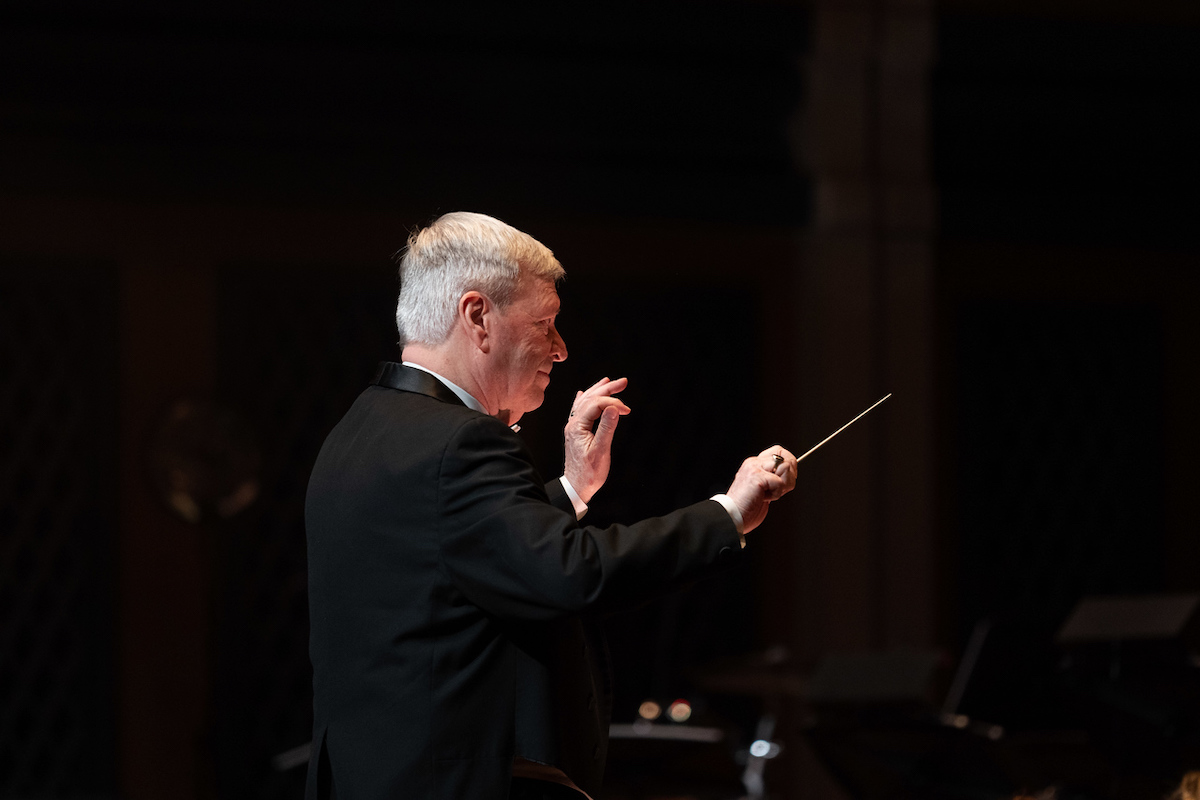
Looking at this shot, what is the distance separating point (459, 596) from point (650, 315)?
408 cm

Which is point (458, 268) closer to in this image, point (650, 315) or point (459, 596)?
point (459, 596)

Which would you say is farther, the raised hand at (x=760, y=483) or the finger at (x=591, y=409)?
the finger at (x=591, y=409)

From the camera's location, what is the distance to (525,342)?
172 centimetres

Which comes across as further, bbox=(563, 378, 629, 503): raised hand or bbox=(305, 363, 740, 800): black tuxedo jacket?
bbox=(563, 378, 629, 503): raised hand

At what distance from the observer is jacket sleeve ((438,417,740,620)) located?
145 centimetres

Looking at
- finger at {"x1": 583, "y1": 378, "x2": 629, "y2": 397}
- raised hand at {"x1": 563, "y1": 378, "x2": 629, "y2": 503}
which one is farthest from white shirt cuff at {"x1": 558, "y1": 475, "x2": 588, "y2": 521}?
finger at {"x1": 583, "y1": 378, "x2": 629, "y2": 397}

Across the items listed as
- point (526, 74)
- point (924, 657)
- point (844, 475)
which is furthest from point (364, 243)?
point (924, 657)

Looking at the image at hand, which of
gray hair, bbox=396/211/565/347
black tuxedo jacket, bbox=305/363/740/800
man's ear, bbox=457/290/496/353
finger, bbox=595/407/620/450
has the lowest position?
black tuxedo jacket, bbox=305/363/740/800

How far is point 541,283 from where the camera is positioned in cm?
173

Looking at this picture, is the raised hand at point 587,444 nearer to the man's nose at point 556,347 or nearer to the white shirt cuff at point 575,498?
the white shirt cuff at point 575,498

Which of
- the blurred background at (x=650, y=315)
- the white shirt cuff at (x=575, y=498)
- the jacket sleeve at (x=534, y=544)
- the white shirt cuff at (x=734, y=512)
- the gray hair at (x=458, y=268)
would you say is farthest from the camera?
the blurred background at (x=650, y=315)

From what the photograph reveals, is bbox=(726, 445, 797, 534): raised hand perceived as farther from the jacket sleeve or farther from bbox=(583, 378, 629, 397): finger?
bbox=(583, 378, 629, 397): finger

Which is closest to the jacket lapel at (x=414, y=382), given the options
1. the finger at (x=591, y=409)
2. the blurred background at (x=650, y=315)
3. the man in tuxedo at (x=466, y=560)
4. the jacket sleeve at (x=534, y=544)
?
the man in tuxedo at (x=466, y=560)

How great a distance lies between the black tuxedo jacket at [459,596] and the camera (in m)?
1.48
